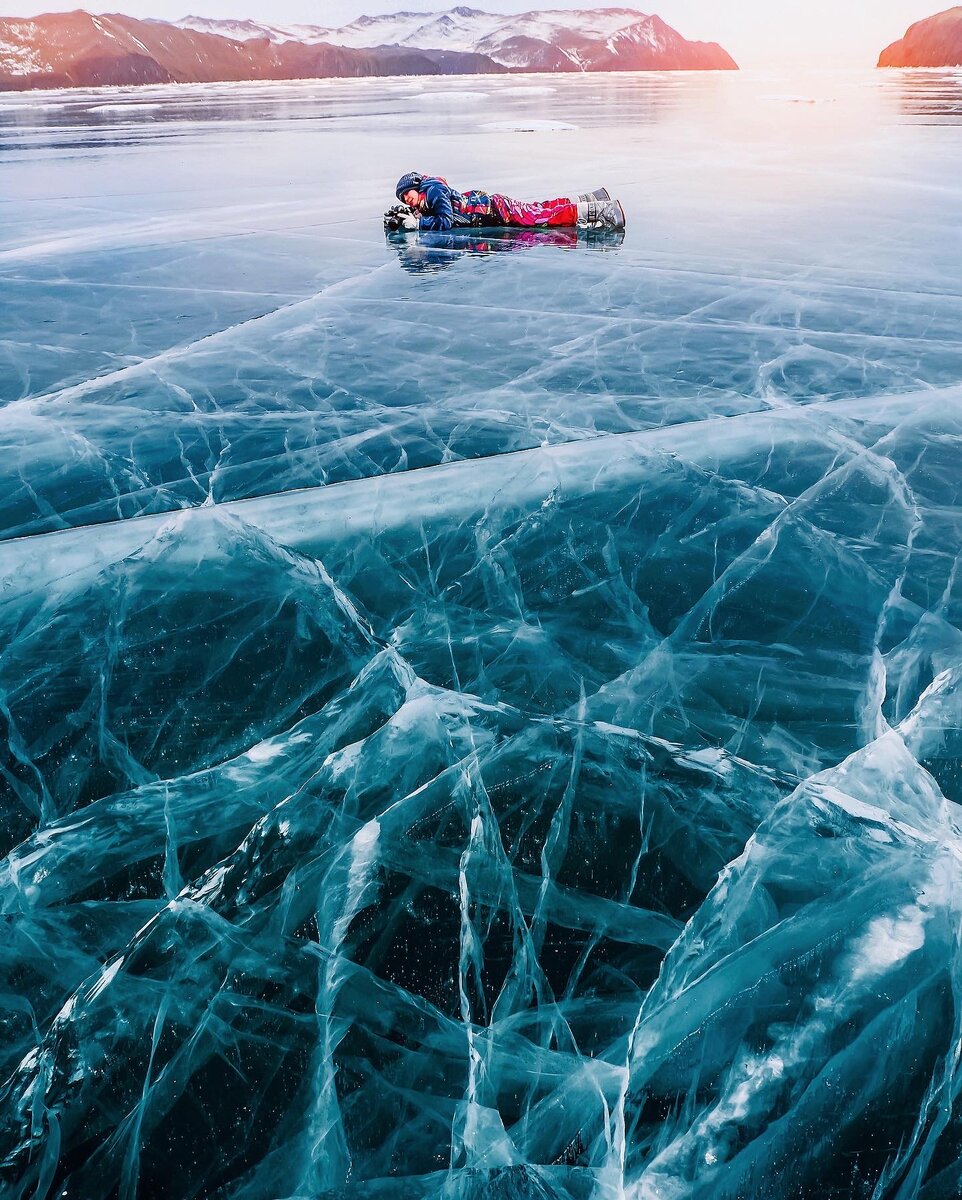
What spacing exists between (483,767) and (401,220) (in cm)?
352

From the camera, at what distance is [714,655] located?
45.9 inches

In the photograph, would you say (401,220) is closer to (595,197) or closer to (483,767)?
(595,197)

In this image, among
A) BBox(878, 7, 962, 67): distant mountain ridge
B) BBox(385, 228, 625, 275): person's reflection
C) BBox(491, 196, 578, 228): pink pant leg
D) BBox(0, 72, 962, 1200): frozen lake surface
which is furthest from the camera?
BBox(878, 7, 962, 67): distant mountain ridge

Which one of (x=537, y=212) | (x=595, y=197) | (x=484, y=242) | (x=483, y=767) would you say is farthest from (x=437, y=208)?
(x=483, y=767)

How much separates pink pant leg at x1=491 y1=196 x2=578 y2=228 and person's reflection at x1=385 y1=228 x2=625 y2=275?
4 centimetres

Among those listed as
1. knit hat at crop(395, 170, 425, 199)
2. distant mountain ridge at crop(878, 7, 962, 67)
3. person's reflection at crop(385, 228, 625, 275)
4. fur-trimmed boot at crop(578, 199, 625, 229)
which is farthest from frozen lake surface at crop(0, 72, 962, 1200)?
distant mountain ridge at crop(878, 7, 962, 67)

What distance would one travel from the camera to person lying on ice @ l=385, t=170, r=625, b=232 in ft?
12.7

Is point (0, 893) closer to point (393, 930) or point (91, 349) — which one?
point (393, 930)

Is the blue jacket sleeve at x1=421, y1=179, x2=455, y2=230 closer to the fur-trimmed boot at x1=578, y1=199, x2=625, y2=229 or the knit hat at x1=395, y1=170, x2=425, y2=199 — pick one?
the knit hat at x1=395, y1=170, x2=425, y2=199

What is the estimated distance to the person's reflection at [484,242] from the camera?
11.6 feet

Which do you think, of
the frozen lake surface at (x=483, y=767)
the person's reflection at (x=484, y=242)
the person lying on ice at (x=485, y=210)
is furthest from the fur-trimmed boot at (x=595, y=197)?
the frozen lake surface at (x=483, y=767)

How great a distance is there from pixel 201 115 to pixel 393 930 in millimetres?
14277

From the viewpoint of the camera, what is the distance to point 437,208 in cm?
389

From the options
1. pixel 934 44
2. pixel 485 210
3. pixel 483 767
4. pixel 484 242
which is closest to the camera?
pixel 483 767
